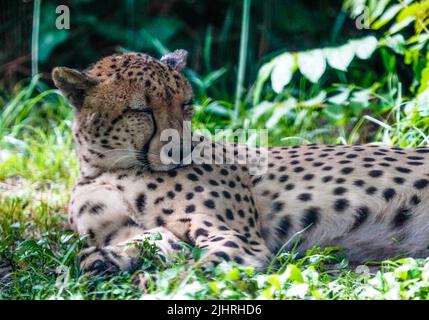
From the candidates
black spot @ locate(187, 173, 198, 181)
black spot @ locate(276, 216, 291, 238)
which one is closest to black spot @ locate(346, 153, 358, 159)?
black spot @ locate(276, 216, 291, 238)

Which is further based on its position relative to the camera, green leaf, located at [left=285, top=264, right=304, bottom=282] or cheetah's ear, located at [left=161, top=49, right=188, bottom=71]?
cheetah's ear, located at [left=161, top=49, right=188, bottom=71]

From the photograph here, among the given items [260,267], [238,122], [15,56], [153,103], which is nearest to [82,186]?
[153,103]

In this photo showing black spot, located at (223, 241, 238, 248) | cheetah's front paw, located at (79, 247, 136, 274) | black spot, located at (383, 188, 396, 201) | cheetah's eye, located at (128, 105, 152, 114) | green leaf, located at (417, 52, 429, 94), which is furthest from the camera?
green leaf, located at (417, 52, 429, 94)

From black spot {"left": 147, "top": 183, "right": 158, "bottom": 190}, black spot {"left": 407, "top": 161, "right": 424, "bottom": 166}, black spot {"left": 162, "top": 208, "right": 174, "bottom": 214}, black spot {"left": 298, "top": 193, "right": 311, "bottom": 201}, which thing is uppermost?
black spot {"left": 407, "top": 161, "right": 424, "bottom": 166}

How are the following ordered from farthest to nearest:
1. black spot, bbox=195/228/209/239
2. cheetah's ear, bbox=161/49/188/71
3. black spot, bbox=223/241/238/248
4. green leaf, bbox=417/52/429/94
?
green leaf, bbox=417/52/429/94, cheetah's ear, bbox=161/49/188/71, black spot, bbox=195/228/209/239, black spot, bbox=223/241/238/248

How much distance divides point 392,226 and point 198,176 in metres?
1.08

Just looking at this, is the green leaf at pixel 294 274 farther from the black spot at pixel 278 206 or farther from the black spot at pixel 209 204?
the black spot at pixel 278 206

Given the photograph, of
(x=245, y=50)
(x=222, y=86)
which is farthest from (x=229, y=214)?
(x=222, y=86)

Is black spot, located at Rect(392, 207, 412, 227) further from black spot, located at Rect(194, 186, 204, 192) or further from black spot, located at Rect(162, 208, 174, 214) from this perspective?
black spot, located at Rect(162, 208, 174, 214)

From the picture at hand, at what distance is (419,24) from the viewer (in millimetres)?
5918

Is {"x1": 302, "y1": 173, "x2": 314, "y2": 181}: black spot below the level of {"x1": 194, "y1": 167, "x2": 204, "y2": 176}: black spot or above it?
below

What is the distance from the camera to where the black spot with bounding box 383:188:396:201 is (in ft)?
15.6

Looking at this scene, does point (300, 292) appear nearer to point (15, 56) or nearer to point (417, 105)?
point (417, 105)

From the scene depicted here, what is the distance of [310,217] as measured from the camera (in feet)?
15.6
